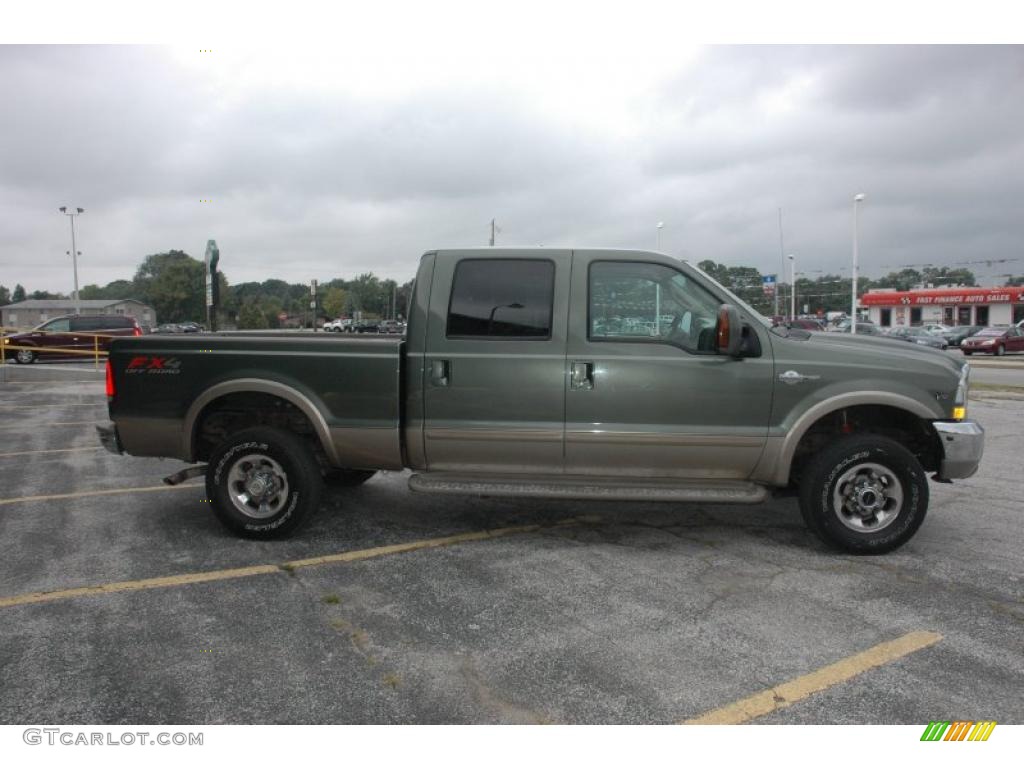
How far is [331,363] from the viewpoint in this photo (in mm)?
4809

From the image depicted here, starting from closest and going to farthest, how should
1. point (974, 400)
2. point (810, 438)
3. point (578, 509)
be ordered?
1. point (810, 438)
2. point (578, 509)
3. point (974, 400)

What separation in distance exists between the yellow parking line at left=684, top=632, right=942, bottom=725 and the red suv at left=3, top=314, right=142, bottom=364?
25.7 m

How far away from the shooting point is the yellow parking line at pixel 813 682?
284 centimetres

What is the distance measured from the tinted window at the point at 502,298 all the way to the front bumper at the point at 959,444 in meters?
2.64

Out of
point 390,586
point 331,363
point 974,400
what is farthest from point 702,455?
point 974,400

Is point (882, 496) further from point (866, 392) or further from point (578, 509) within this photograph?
point (578, 509)

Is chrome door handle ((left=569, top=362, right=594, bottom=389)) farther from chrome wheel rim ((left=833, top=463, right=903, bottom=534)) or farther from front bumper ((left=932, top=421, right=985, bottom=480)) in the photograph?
front bumper ((left=932, top=421, right=985, bottom=480))

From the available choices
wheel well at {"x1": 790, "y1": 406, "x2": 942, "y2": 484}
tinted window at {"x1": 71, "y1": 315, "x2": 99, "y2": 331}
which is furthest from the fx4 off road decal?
tinted window at {"x1": 71, "y1": 315, "x2": 99, "y2": 331}

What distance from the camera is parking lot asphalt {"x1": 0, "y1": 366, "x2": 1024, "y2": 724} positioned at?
9.66 feet

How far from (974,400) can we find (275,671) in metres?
15.2

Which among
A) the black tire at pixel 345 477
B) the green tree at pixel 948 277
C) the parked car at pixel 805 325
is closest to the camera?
the parked car at pixel 805 325

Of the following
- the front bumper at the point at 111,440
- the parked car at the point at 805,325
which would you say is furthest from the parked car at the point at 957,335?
the front bumper at the point at 111,440

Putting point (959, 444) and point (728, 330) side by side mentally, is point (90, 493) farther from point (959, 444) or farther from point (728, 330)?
point (959, 444)

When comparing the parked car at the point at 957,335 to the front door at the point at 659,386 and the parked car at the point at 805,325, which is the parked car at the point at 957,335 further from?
the front door at the point at 659,386
